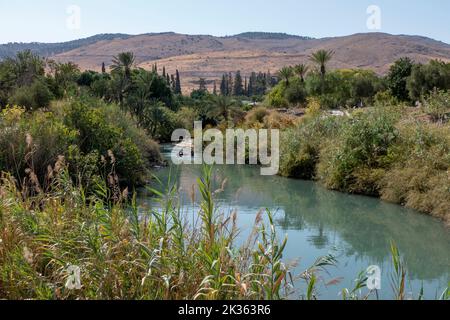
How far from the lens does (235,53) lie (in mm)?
144000

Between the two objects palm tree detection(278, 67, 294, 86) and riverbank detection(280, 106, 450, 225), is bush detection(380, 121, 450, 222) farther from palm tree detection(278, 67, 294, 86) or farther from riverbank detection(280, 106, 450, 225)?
palm tree detection(278, 67, 294, 86)

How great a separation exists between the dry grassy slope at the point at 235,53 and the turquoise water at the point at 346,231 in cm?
8276

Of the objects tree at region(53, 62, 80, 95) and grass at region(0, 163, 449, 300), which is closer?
grass at region(0, 163, 449, 300)

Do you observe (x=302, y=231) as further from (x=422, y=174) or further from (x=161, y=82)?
(x=161, y=82)

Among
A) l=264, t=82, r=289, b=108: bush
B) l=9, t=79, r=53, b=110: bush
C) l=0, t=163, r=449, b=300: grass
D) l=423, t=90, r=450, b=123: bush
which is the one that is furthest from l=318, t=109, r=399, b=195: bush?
l=264, t=82, r=289, b=108: bush

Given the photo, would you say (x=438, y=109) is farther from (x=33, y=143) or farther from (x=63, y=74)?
(x=63, y=74)

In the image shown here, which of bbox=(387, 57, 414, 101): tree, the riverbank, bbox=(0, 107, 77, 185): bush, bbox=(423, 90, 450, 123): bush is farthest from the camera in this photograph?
bbox=(387, 57, 414, 101): tree

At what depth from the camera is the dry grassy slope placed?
117 metres

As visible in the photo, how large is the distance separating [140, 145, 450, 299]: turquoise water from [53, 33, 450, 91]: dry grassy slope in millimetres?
82755

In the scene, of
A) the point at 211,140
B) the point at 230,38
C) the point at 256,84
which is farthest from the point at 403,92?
the point at 230,38

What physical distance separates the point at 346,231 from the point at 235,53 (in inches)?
5211

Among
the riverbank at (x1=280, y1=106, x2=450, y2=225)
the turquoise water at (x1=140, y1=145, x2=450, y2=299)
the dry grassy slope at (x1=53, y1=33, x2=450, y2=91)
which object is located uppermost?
the dry grassy slope at (x1=53, y1=33, x2=450, y2=91)

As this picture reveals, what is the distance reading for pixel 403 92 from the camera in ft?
150
